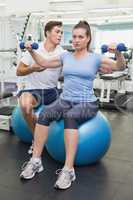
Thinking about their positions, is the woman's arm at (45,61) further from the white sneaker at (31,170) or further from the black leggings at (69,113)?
the white sneaker at (31,170)

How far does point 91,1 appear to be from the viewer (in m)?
5.12

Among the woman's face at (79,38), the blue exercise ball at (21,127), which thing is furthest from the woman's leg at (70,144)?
the blue exercise ball at (21,127)

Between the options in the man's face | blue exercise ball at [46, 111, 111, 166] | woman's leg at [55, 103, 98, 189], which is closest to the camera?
woman's leg at [55, 103, 98, 189]

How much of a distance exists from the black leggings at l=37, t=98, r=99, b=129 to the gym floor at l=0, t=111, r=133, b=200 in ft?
1.41

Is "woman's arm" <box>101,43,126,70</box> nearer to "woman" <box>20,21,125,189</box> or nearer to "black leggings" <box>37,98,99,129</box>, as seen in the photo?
"woman" <box>20,21,125,189</box>

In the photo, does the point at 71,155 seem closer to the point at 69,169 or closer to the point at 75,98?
the point at 69,169

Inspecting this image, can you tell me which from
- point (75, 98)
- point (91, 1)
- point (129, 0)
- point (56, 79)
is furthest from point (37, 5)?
point (75, 98)

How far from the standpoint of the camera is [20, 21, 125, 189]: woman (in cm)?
218

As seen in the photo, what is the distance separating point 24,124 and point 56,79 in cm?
61

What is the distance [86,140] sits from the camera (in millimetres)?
2314


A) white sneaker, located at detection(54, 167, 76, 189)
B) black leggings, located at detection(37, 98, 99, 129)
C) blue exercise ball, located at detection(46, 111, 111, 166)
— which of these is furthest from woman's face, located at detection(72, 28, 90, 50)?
white sneaker, located at detection(54, 167, 76, 189)

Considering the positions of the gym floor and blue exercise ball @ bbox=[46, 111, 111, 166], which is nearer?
the gym floor

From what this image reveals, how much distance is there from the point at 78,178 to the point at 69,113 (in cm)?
52

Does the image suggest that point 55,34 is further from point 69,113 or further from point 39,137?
point 39,137
